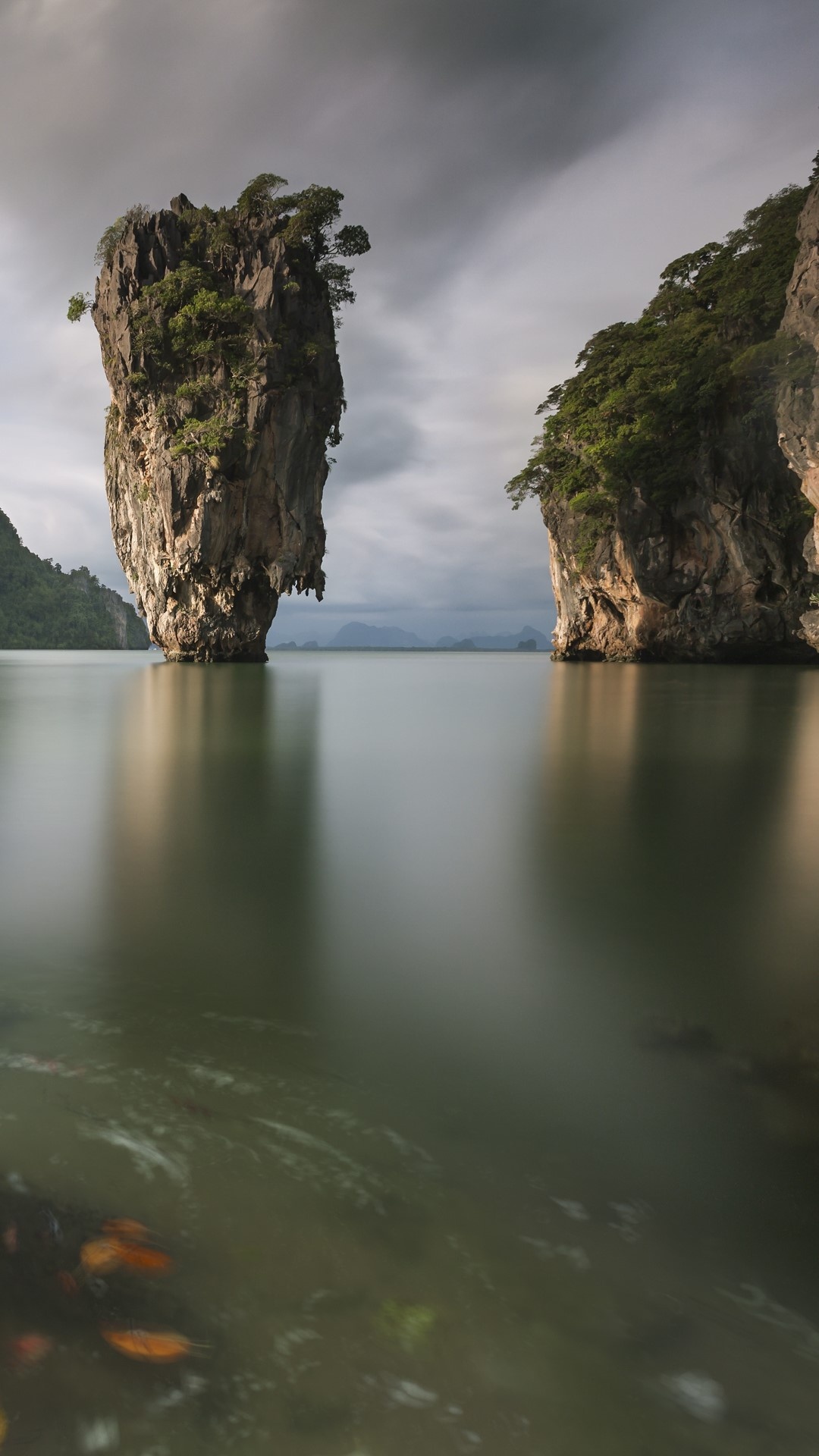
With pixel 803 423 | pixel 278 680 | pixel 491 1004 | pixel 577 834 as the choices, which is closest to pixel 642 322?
pixel 803 423

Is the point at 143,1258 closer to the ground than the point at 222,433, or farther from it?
closer to the ground

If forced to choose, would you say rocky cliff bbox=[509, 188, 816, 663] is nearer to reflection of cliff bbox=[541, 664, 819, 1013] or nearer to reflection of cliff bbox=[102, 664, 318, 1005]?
reflection of cliff bbox=[541, 664, 819, 1013]

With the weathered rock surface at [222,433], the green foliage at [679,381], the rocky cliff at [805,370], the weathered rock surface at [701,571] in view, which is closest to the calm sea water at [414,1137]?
the rocky cliff at [805,370]

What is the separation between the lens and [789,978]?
2.74m

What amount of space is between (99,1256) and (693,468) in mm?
33013

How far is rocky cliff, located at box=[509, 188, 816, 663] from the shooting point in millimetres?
26788

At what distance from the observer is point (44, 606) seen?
304ft

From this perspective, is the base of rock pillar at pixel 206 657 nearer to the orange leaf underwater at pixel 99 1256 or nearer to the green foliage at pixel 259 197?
the green foliage at pixel 259 197

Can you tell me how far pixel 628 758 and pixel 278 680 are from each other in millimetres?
17417

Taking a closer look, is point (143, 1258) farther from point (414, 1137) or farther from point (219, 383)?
point (219, 383)

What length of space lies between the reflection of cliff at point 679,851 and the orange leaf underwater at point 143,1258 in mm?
1833

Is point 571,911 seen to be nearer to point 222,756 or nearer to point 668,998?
point 668,998

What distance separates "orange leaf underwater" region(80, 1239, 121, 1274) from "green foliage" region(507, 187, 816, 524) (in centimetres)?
2591

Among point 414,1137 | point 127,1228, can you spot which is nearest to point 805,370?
point 414,1137
